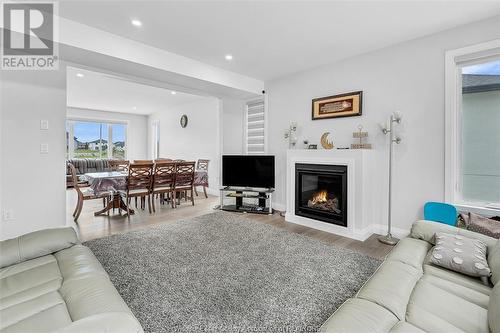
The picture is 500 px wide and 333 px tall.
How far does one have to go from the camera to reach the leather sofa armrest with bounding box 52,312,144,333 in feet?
2.70

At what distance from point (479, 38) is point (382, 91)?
1034 millimetres

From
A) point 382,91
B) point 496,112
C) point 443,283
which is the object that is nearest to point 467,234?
point 443,283

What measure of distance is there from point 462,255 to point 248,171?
336 centimetres

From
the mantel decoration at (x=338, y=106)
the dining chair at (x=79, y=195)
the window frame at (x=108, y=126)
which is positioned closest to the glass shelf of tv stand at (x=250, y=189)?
the mantel decoration at (x=338, y=106)

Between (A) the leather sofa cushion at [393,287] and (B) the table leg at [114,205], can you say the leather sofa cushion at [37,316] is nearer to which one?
(A) the leather sofa cushion at [393,287]

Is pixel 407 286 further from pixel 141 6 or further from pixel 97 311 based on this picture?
pixel 141 6

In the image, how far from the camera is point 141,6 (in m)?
2.37

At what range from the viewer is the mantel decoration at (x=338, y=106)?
3.51m

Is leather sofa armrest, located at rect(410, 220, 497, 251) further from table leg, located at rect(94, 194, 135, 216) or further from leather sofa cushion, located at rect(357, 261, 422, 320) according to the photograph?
table leg, located at rect(94, 194, 135, 216)

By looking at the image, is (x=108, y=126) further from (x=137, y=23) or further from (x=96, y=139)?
(x=137, y=23)

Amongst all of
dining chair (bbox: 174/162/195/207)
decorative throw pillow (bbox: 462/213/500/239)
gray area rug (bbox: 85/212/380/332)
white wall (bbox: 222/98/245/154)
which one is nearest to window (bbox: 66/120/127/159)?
dining chair (bbox: 174/162/195/207)

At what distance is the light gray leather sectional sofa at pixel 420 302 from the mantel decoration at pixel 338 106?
2.31 metres

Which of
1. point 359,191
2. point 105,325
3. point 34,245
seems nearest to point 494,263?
point 359,191

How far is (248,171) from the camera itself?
4.55 meters
